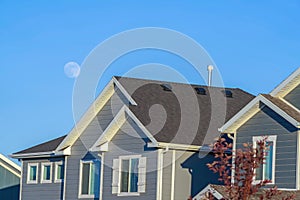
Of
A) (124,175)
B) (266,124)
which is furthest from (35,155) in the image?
(266,124)

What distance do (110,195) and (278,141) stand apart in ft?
30.0

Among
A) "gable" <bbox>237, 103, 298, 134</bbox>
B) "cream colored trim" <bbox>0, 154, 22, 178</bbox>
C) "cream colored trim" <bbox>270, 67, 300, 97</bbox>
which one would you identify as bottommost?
"cream colored trim" <bbox>0, 154, 22, 178</bbox>

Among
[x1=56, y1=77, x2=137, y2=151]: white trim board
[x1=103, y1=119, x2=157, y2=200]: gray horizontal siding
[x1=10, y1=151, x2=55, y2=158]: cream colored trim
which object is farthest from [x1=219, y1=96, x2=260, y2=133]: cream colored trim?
[x1=10, y1=151, x2=55, y2=158]: cream colored trim

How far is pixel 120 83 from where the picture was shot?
3694 cm

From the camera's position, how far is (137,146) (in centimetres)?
3562

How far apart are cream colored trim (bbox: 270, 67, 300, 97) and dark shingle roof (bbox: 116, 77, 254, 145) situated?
17.9ft

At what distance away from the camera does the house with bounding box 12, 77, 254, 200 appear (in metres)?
34.7

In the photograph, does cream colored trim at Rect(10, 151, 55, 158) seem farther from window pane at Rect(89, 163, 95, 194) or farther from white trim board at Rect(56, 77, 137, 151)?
window pane at Rect(89, 163, 95, 194)

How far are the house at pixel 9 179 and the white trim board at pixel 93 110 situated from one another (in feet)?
23.9

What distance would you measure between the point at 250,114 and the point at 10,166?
62.1 feet

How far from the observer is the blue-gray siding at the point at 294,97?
29609 millimetres

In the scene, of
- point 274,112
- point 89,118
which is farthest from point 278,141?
point 89,118

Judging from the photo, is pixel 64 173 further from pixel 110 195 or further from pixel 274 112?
pixel 274 112

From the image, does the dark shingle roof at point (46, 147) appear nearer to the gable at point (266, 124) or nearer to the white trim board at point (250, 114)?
the white trim board at point (250, 114)
